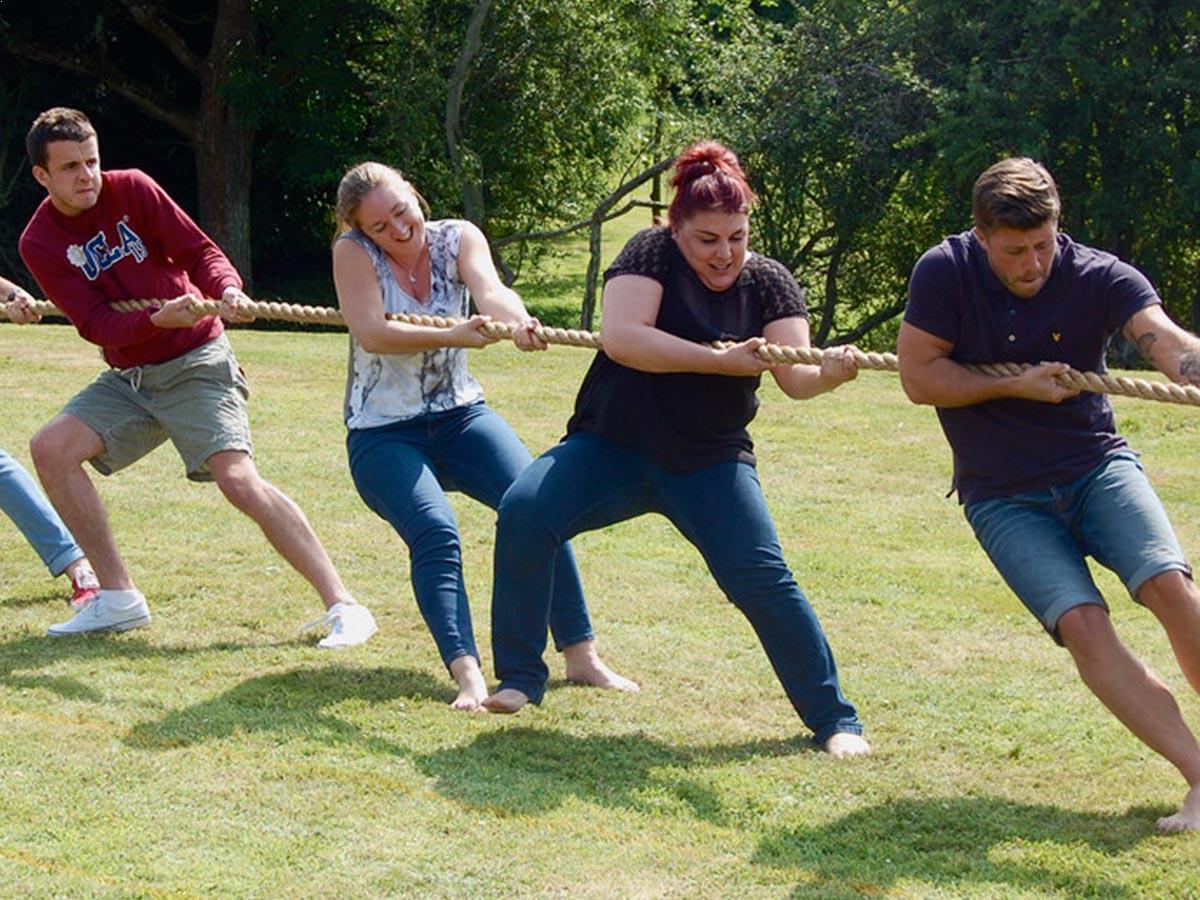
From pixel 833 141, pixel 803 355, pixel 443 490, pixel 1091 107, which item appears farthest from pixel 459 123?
pixel 803 355

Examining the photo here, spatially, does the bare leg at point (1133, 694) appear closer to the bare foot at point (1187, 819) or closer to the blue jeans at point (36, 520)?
the bare foot at point (1187, 819)

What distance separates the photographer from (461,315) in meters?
6.09

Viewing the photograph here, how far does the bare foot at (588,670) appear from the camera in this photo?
5891 mm

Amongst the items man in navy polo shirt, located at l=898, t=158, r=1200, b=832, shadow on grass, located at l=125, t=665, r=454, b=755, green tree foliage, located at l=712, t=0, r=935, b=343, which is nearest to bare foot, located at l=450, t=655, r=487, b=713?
shadow on grass, located at l=125, t=665, r=454, b=755

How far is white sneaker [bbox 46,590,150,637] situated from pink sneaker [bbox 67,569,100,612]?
0.56ft

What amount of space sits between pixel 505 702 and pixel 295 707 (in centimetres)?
68

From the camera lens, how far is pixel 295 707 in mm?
5629

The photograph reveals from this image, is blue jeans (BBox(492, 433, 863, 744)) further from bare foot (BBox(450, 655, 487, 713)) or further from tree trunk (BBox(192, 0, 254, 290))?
tree trunk (BBox(192, 0, 254, 290))

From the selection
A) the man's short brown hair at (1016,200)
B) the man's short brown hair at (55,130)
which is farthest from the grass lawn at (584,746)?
the man's short brown hair at (55,130)

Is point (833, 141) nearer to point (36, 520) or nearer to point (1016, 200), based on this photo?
point (36, 520)

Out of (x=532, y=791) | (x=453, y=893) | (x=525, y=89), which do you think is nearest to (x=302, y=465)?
(x=532, y=791)

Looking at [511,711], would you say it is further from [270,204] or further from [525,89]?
[270,204]

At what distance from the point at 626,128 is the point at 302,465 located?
14897 millimetres

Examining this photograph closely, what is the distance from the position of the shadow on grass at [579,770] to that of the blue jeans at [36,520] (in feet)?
8.09
